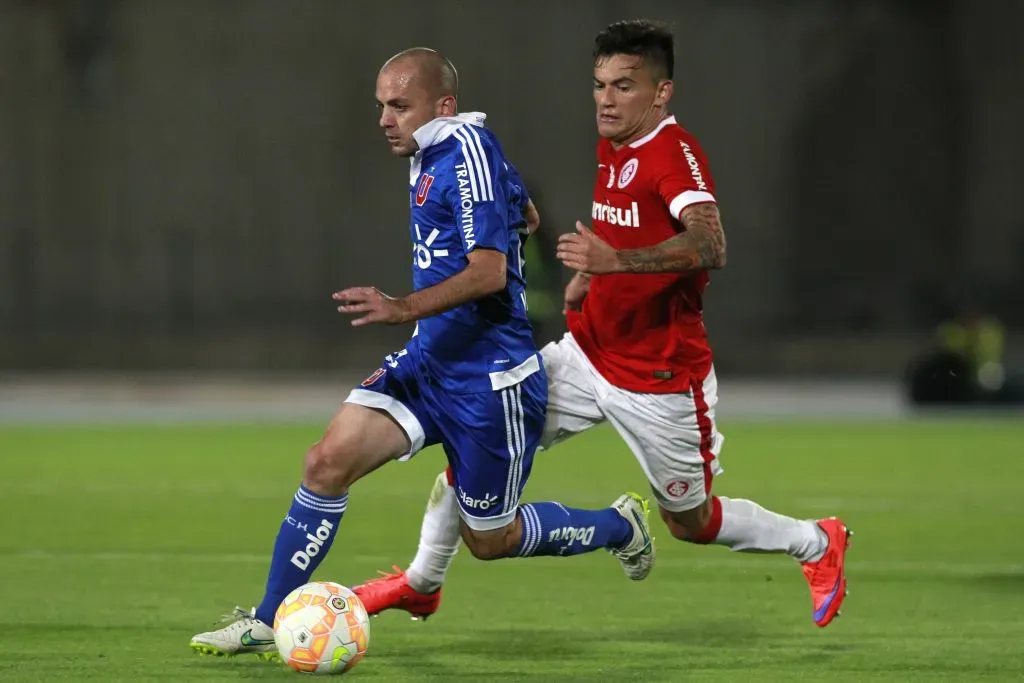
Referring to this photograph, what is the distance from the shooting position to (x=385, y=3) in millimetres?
18344

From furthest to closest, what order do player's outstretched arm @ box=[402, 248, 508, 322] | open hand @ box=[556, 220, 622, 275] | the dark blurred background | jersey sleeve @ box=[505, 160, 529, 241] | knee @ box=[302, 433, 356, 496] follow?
the dark blurred background → jersey sleeve @ box=[505, 160, 529, 241] → knee @ box=[302, 433, 356, 496] → open hand @ box=[556, 220, 622, 275] → player's outstretched arm @ box=[402, 248, 508, 322]

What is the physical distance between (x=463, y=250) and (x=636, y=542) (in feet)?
4.17

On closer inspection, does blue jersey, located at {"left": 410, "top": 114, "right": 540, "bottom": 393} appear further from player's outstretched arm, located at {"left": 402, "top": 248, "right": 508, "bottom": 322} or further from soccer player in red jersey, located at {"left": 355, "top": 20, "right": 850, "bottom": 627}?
soccer player in red jersey, located at {"left": 355, "top": 20, "right": 850, "bottom": 627}

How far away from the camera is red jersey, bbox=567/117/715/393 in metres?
5.37

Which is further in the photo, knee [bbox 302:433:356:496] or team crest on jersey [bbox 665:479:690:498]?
team crest on jersey [bbox 665:479:690:498]

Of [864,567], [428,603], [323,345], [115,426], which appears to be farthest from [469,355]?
[323,345]

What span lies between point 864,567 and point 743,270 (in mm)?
11655

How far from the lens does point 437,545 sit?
5.42 m

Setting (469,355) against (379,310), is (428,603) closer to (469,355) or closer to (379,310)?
(469,355)

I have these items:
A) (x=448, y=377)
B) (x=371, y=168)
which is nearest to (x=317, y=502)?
(x=448, y=377)

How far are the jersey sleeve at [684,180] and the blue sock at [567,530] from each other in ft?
3.44

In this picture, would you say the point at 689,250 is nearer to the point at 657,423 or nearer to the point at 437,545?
the point at 657,423

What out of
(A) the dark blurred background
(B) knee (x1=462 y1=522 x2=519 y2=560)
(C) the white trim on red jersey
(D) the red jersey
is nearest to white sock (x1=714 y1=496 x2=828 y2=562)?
(D) the red jersey

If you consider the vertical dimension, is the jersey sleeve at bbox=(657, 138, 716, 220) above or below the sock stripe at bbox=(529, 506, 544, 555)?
above
